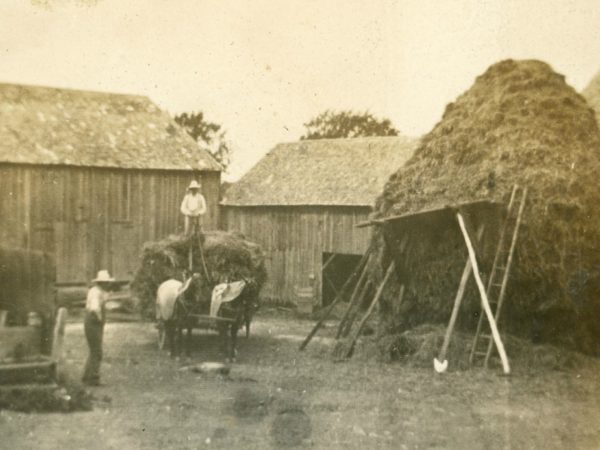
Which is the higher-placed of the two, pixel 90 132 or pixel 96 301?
pixel 90 132

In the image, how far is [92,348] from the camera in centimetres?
1027

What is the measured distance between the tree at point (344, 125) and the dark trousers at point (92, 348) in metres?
39.8

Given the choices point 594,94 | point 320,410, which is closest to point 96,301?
point 320,410

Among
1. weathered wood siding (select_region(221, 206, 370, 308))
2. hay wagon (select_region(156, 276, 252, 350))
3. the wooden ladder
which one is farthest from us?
weathered wood siding (select_region(221, 206, 370, 308))

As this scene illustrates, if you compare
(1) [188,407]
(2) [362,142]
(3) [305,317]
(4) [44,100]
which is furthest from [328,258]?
(1) [188,407]

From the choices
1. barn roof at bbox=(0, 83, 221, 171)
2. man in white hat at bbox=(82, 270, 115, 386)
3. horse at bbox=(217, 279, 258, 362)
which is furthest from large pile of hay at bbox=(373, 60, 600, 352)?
barn roof at bbox=(0, 83, 221, 171)

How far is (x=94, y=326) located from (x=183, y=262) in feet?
15.0

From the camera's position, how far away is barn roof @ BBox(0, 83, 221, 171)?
20750 millimetres

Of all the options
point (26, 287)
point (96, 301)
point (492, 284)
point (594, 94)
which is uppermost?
point (594, 94)

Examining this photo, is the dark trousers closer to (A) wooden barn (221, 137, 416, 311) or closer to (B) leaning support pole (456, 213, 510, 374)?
(B) leaning support pole (456, 213, 510, 374)

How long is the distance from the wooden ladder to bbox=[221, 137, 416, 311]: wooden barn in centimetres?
1194

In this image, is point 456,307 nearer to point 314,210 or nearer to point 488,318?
point 488,318

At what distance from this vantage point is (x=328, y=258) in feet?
84.6

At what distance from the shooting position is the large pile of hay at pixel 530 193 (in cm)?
1186
